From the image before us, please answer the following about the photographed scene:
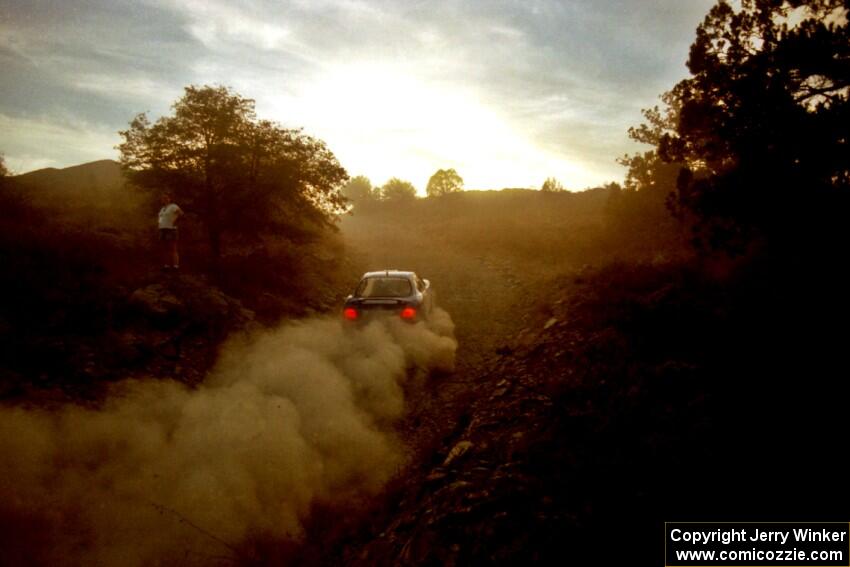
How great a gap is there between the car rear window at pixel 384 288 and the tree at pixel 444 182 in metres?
44.3

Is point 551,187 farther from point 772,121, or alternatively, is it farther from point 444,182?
point 772,121

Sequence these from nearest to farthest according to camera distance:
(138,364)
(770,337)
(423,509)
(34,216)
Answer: (423,509)
(770,337)
(138,364)
(34,216)

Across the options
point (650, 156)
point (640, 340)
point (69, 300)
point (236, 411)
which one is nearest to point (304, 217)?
point (69, 300)

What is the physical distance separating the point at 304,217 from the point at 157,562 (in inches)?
445

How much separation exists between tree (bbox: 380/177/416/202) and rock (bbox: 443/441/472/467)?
46492 millimetres

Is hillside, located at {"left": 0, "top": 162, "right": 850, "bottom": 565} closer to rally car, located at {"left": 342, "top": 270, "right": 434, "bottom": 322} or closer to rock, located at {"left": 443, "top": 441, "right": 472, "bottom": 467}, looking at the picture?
rock, located at {"left": 443, "top": 441, "right": 472, "bottom": 467}

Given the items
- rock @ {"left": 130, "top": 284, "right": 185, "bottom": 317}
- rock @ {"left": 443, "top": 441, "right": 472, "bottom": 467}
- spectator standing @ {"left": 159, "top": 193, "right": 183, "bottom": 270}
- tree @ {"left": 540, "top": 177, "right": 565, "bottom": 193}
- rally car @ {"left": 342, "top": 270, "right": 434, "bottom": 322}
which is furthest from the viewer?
tree @ {"left": 540, "top": 177, "right": 565, "bottom": 193}

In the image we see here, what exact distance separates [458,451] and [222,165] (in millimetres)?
11054

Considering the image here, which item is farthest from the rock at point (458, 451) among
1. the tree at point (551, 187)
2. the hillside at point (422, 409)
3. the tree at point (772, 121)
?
the tree at point (551, 187)

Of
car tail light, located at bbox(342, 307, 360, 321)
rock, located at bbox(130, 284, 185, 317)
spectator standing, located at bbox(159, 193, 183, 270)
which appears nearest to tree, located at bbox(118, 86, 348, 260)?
spectator standing, located at bbox(159, 193, 183, 270)

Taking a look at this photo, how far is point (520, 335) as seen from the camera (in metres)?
8.88

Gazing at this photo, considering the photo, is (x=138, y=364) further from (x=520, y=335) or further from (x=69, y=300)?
(x=520, y=335)

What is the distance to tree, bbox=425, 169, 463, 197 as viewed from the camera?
5178cm

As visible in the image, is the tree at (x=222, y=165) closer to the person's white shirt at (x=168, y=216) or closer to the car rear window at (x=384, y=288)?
the person's white shirt at (x=168, y=216)
